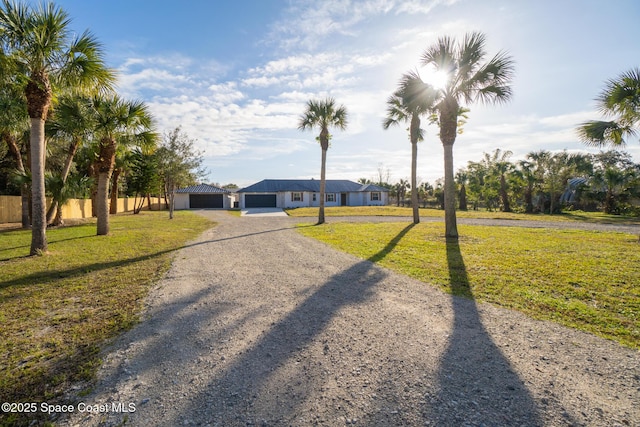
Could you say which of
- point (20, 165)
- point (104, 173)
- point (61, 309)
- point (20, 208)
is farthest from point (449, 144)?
point (20, 208)

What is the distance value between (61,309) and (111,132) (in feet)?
31.4

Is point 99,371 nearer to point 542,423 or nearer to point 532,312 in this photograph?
point 542,423

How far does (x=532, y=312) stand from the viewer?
412 centimetres

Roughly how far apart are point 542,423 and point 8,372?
4551mm

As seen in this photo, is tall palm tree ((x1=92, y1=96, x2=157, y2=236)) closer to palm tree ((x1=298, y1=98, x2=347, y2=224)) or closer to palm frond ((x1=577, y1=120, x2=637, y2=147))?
palm tree ((x1=298, y1=98, x2=347, y2=224))

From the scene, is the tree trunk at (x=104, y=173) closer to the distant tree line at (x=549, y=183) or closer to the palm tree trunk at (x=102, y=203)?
the palm tree trunk at (x=102, y=203)

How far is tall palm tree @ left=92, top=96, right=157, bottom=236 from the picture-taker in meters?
11.1

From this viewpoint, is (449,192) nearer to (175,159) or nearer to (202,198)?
(175,159)

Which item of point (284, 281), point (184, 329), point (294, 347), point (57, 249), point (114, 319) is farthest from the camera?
point (57, 249)

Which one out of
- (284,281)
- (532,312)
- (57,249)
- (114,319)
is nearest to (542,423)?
(532,312)

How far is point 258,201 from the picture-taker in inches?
1610

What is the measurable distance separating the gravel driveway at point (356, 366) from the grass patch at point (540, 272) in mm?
620

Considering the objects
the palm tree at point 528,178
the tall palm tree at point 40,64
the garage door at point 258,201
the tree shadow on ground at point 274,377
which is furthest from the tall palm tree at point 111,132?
the palm tree at point 528,178

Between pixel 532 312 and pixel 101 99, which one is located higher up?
pixel 101 99
